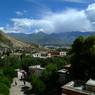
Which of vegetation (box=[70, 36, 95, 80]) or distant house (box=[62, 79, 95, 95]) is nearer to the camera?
distant house (box=[62, 79, 95, 95])

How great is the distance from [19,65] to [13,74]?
55.5 feet

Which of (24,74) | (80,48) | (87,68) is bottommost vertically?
(24,74)

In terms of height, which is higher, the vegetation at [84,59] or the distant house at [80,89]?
the vegetation at [84,59]

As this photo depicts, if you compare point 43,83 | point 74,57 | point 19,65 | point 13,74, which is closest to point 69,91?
point 74,57

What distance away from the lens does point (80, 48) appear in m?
40.9

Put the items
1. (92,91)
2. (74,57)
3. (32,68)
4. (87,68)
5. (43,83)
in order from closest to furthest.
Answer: (92,91) < (87,68) < (74,57) < (43,83) < (32,68)

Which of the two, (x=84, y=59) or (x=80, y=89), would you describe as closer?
(x=80, y=89)

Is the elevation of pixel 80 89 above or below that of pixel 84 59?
below

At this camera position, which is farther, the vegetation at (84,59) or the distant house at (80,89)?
the vegetation at (84,59)

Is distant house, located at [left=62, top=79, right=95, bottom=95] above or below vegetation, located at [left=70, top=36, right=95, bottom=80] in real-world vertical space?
below

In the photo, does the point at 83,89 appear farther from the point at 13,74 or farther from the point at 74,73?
the point at 13,74

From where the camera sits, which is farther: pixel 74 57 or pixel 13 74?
pixel 13 74

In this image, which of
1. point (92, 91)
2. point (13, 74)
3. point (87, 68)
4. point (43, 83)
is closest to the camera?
point (92, 91)

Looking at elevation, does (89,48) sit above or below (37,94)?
above
